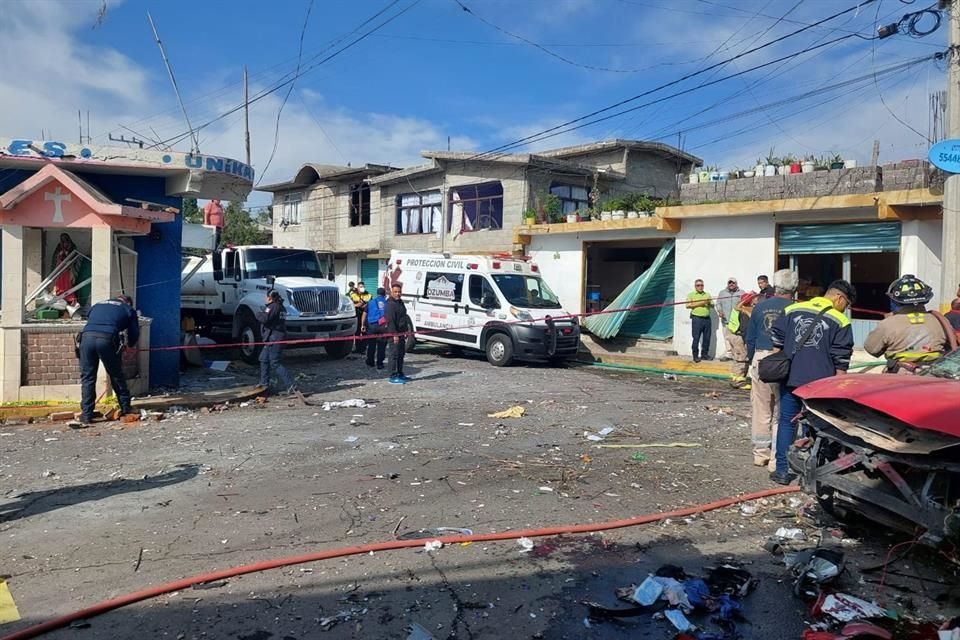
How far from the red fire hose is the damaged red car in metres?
0.95

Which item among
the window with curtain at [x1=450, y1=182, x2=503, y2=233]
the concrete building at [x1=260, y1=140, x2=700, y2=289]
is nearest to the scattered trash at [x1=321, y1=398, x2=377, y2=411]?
the concrete building at [x1=260, y1=140, x2=700, y2=289]

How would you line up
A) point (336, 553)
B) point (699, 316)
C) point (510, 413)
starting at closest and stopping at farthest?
1. point (336, 553)
2. point (510, 413)
3. point (699, 316)

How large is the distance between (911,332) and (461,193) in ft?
59.8

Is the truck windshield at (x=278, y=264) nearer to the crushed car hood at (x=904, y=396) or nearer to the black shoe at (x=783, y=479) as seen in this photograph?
the black shoe at (x=783, y=479)

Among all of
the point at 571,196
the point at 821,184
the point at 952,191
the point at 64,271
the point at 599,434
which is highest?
the point at 571,196

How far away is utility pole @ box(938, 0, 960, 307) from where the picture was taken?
964 centimetres

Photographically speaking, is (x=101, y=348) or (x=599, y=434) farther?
(x=101, y=348)

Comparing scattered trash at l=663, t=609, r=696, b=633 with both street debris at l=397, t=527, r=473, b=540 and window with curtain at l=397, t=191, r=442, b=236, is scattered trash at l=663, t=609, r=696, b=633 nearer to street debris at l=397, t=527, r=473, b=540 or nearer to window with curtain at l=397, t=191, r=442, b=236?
street debris at l=397, t=527, r=473, b=540

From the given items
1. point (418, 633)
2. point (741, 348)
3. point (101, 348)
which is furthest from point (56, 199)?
point (741, 348)

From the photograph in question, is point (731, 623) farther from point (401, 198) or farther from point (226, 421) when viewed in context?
point (401, 198)

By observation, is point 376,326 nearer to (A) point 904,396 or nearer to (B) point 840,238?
(B) point 840,238

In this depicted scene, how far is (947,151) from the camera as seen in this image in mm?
9172

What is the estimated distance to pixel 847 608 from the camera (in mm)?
3869

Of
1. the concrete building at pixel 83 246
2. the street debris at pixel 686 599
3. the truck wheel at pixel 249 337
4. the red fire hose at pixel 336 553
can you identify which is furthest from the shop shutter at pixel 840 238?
the street debris at pixel 686 599
